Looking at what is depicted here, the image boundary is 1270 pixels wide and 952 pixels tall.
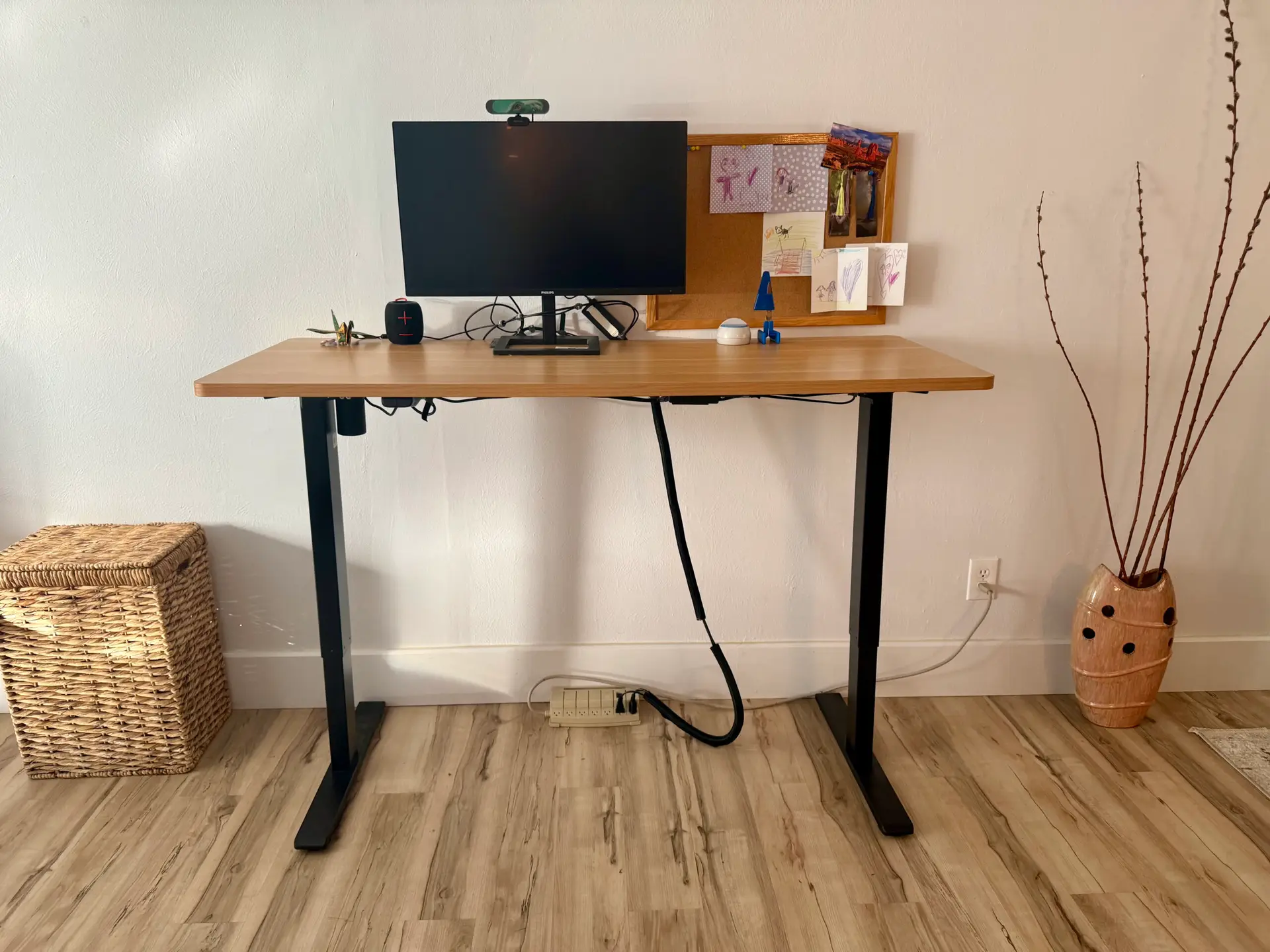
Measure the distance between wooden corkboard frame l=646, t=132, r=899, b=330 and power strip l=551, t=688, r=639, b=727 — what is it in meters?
0.94

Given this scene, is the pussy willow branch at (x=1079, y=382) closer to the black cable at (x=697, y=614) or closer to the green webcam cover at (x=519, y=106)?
the black cable at (x=697, y=614)

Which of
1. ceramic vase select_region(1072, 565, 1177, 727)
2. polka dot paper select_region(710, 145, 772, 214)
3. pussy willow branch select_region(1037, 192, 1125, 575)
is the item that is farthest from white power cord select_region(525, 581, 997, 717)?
polka dot paper select_region(710, 145, 772, 214)

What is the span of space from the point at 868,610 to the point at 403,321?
1.20 metres

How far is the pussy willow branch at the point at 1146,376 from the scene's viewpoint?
7.18 feet

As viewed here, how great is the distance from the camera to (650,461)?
233cm

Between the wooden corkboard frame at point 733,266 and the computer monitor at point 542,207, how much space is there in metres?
0.16

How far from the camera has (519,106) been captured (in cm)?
194

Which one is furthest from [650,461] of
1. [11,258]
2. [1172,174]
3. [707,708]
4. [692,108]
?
[11,258]

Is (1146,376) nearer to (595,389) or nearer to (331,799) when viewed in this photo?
(595,389)

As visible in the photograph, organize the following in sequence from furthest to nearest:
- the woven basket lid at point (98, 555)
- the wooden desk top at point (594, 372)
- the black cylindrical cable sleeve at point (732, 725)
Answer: the black cylindrical cable sleeve at point (732, 725), the woven basket lid at point (98, 555), the wooden desk top at point (594, 372)

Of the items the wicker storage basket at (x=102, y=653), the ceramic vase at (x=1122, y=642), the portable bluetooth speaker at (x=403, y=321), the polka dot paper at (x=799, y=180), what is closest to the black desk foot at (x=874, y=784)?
the ceramic vase at (x=1122, y=642)

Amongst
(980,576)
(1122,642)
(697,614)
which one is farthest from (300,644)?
(1122,642)

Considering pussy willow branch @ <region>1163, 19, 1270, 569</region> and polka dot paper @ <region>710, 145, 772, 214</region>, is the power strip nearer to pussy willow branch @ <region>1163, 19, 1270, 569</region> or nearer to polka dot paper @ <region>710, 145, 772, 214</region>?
polka dot paper @ <region>710, 145, 772, 214</region>

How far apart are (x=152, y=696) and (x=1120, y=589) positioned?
226cm
